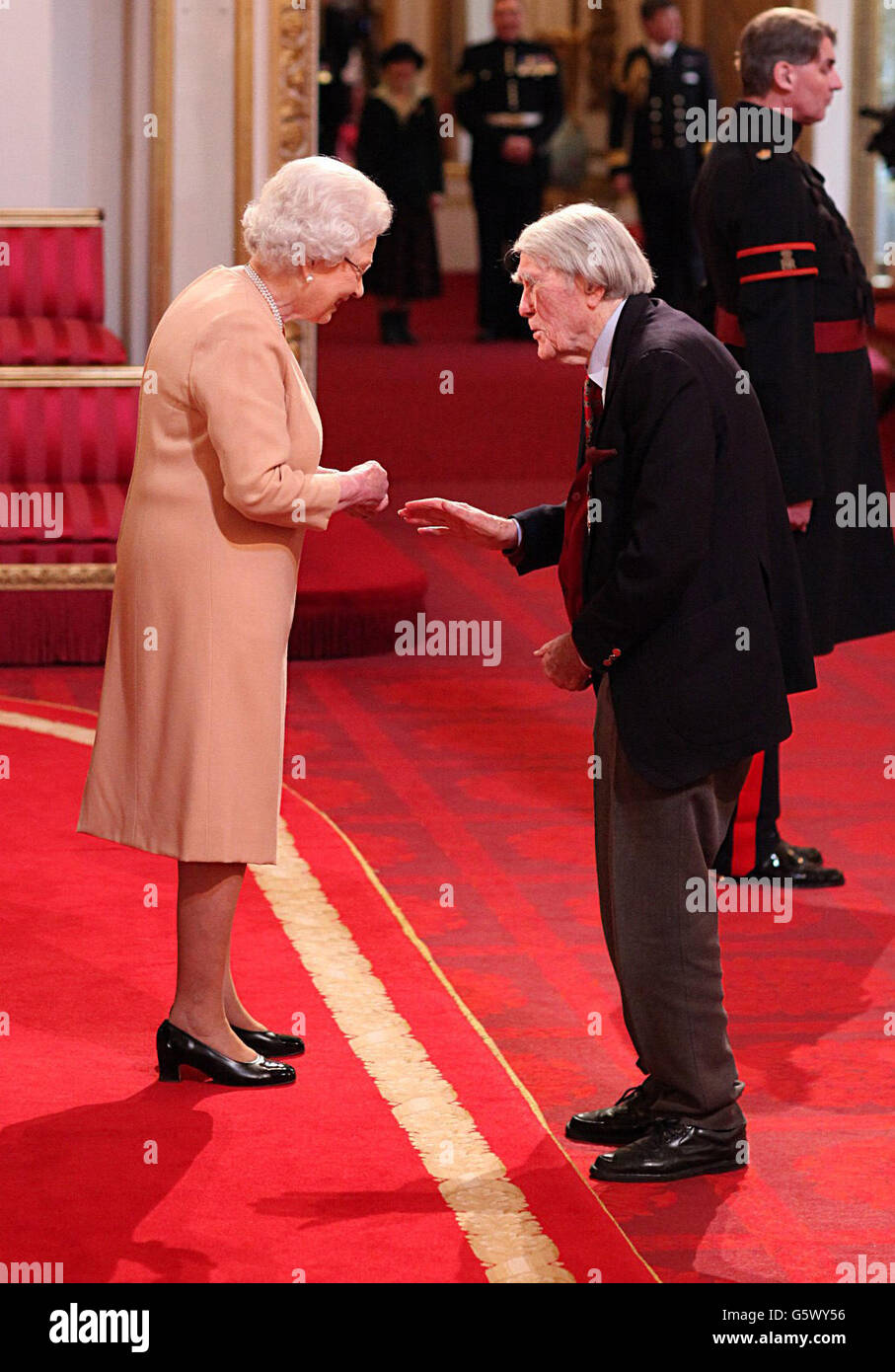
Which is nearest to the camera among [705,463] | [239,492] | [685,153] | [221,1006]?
[705,463]

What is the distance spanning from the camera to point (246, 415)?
3355mm

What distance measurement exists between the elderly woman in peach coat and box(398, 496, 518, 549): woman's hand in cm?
10

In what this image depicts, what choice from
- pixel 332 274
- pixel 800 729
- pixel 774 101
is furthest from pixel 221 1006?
pixel 800 729

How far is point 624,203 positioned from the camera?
1708cm

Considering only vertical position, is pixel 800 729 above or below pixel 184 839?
below

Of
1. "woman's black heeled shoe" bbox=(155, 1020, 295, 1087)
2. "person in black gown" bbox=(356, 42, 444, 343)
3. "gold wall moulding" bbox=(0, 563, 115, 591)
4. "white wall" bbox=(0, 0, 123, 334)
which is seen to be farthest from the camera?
"person in black gown" bbox=(356, 42, 444, 343)

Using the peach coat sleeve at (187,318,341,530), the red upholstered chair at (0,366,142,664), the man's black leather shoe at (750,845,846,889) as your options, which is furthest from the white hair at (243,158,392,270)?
the red upholstered chair at (0,366,142,664)

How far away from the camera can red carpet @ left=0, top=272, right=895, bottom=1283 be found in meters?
3.13

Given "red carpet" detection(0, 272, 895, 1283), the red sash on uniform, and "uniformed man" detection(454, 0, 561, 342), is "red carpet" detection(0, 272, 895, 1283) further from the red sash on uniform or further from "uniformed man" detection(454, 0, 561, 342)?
"uniformed man" detection(454, 0, 561, 342)

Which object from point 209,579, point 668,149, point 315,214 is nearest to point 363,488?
point 209,579

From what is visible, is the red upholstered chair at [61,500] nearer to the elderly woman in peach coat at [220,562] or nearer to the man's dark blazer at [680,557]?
the elderly woman in peach coat at [220,562]

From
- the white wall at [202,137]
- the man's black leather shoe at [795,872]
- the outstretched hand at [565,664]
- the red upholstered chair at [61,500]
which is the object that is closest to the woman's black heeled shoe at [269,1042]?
the outstretched hand at [565,664]
